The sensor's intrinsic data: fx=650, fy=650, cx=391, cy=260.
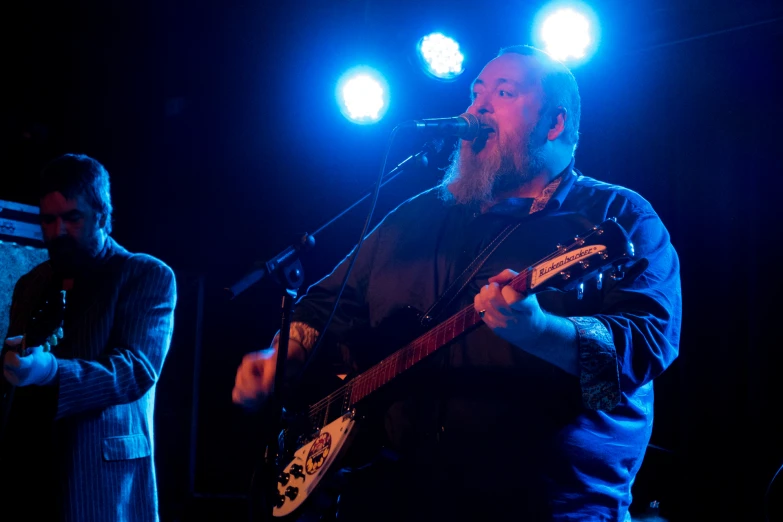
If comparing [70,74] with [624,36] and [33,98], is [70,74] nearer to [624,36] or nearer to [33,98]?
[33,98]

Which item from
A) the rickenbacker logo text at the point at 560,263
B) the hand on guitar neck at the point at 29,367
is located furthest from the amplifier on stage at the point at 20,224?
the rickenbacker logo text at the point at 560,263

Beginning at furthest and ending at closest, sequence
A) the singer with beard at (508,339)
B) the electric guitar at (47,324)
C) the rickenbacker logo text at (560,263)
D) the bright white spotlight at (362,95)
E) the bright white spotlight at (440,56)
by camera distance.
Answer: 1. the bright white spotlight at (362,95)
2. the bright white spotlight at (440,56)
3. the electric guitar at (47,324)
4. the singer with beard at (508,339)
5. the rickenbacker logo text at (560,263)

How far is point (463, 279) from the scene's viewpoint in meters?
2.07

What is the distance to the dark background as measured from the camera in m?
3.05

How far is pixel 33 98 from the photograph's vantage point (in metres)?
4.57

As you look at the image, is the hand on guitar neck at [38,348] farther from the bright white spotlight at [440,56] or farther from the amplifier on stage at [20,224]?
the bright white spotlight at [440,56]

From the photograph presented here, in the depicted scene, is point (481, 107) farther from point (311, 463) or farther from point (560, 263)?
point (311, 463)

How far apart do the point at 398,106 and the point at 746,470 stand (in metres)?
2.76

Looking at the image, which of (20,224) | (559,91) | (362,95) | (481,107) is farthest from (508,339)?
(20,224)

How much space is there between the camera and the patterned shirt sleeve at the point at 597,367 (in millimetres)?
1551

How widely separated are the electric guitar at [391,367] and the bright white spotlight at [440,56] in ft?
7.71

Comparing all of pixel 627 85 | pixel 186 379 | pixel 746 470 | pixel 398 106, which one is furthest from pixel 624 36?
pixel 186 379

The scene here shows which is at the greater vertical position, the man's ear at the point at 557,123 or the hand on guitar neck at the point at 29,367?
the man's ear at the point at 557,123

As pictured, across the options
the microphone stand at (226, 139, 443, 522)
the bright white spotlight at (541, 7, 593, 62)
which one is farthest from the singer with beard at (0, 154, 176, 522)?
the bright white spotlight at (541, 7, 593, 62)
